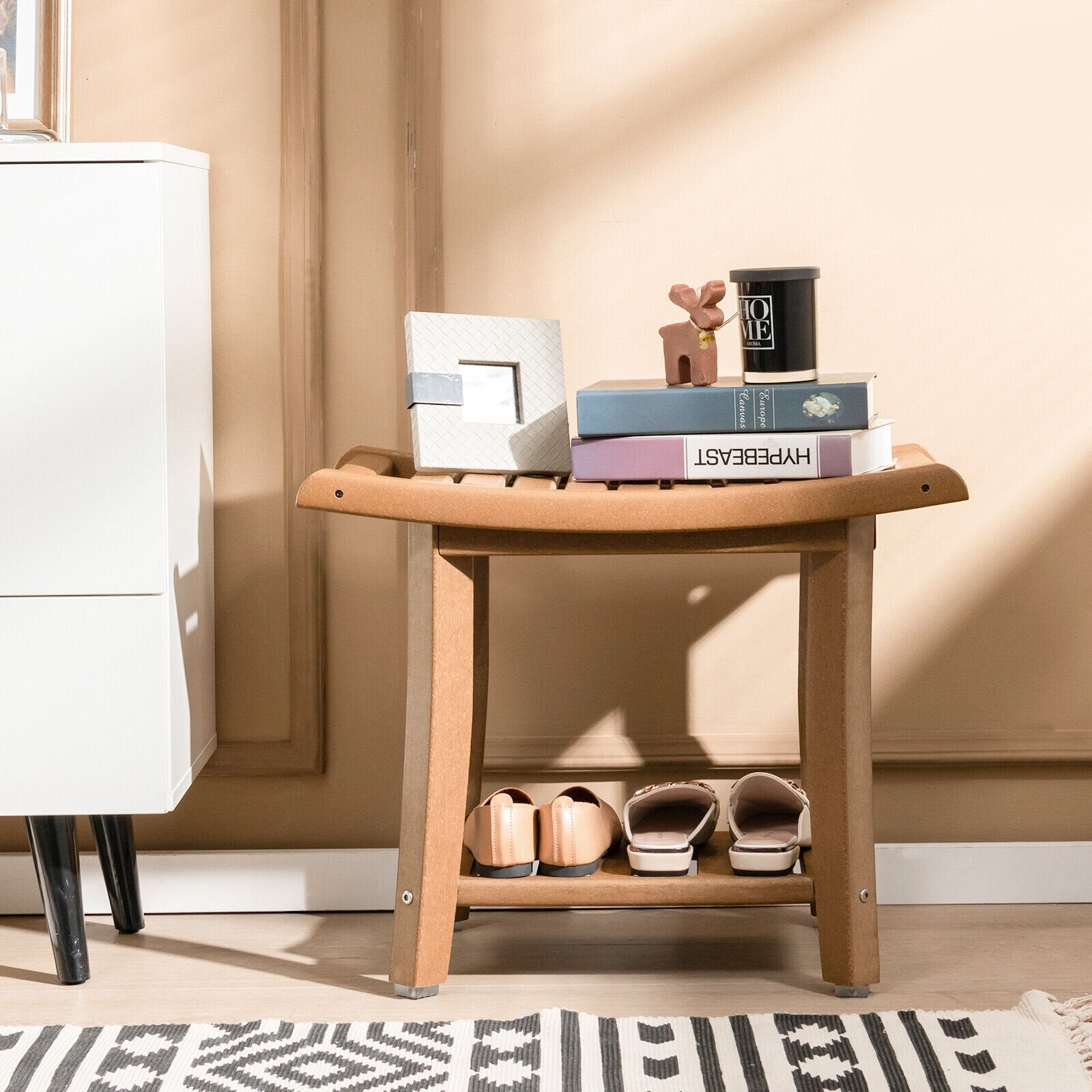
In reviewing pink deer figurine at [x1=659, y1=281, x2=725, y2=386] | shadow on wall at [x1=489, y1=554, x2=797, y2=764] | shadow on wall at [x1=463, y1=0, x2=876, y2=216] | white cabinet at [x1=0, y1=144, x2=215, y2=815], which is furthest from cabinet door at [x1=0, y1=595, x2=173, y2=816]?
shadow on wall at [x1=463, y1=0, x2=876, y2=216]

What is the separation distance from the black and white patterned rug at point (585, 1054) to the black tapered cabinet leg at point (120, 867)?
0.28 meters

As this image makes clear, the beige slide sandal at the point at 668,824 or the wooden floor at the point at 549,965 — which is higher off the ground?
the beige slide sandal at the point at 668,824

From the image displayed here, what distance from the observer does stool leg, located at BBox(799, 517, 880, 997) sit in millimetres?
1236

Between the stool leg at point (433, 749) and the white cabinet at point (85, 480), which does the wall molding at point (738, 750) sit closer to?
the stool leg at point (433, 749)

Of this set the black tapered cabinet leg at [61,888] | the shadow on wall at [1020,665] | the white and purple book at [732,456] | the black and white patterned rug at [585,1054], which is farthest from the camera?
the shadow on wall at [1020,665]

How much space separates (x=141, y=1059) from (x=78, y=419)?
0.63 m

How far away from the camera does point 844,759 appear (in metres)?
1.24

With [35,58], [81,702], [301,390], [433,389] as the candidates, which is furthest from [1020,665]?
[35,58]

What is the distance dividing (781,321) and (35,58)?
3.23ft

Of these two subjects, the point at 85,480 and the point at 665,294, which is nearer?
the point at 85,480

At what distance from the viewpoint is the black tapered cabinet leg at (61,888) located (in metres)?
1.33

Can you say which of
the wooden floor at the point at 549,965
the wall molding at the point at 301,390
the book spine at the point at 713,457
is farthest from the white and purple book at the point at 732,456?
the wooden floor at the point at 549,965

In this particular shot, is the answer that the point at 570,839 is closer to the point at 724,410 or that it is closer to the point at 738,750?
Answer: the point at 738,750

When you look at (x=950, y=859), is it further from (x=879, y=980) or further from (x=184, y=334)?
(x=184, y=334)
